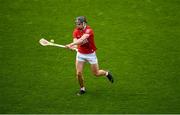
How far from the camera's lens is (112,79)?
13.0m

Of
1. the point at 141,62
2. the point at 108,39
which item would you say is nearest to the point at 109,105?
the point at 141,62

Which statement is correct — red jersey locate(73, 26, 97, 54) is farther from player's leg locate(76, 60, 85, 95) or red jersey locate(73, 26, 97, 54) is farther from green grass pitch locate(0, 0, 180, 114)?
green grass pitch locate(0, 0, 180, 114)

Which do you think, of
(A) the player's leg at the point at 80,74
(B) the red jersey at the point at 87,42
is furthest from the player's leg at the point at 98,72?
(B) the red jersey at the point at 87,42

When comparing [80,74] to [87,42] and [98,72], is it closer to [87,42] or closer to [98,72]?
[98,72]

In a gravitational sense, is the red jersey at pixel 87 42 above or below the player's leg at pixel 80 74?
above

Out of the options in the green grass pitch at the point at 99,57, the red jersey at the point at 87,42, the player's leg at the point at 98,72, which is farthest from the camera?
the player's leg at the point at 98,72

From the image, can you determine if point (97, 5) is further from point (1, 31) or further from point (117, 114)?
point (117, 114)

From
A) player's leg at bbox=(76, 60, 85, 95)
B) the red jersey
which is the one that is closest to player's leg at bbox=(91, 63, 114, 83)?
player's leg at bbox=(76, 60, 85, 95)

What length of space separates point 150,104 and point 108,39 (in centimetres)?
403

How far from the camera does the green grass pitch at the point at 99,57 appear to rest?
480 inches

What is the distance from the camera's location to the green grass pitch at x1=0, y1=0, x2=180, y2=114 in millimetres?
12180

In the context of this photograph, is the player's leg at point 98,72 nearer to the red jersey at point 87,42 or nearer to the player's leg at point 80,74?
the player's leg at point 80,74

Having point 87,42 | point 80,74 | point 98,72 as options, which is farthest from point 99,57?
point 87,42

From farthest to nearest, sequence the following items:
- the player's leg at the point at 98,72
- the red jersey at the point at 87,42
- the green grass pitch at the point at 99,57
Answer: the player's leg at the point at 98,72 < the green grass pitch at the point at 99,57 < the red jersey at the point at 87,42
